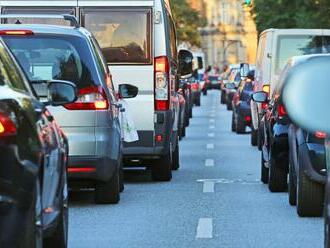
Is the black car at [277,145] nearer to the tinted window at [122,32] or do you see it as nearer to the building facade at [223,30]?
the tinted window at [122,32]

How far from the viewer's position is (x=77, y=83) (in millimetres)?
11859

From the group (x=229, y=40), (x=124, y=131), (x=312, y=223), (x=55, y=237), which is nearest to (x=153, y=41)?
(x=124, y=131)

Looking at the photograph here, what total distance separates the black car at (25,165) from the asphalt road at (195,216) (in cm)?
Answer: 228

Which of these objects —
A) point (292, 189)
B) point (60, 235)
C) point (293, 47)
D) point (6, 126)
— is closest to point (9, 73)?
point (6, 126)

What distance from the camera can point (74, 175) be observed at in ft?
39.3

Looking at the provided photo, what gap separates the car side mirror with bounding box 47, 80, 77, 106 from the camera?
8.45 metres

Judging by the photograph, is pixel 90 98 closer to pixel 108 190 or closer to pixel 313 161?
pixel 108 190

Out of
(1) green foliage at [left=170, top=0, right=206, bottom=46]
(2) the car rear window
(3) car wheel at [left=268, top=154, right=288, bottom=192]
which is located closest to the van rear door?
(3) car wheel at [left=268, top=154, right=288, bottom=192]

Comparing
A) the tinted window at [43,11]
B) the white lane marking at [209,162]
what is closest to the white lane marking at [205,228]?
the tinted window at [43,11]

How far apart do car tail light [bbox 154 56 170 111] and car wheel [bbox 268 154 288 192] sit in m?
1.72

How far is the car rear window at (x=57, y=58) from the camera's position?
38.4 ft

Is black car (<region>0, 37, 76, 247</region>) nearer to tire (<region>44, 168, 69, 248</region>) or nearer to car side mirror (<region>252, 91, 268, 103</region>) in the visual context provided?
tire (<region>44, 168, 69, 248</region>)

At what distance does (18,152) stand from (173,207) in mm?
6464

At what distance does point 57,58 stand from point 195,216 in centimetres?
193
